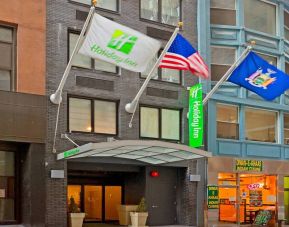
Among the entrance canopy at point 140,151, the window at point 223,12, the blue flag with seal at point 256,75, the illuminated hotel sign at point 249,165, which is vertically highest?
the window at point 223,12

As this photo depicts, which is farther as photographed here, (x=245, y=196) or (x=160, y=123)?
(x=245, y=196)

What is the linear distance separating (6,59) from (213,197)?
36.7 feet

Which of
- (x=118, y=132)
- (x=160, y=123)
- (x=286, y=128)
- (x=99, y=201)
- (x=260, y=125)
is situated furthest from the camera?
(x=286, y=128)

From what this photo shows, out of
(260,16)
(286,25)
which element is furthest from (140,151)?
(286,25)

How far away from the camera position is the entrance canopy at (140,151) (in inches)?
766

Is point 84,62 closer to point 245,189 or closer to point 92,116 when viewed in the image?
point 92,116

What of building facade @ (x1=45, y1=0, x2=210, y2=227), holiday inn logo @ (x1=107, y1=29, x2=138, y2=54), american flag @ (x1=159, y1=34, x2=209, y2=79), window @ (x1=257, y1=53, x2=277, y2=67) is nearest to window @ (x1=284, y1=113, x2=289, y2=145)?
window @ (x1=257, y1=53, x2=277, y2=67)

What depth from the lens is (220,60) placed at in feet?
91.1

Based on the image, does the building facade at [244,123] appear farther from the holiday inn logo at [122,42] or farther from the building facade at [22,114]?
the building facade at [22,114]

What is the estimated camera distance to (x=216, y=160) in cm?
2636

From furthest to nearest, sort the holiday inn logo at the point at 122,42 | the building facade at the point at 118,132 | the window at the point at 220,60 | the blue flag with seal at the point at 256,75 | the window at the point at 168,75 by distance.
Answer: the window at the point at 220,60 → the window at the point at 168,75 → the blue flag with seal at the point at 256,75 → the building facade at the point at 118,132 → the holiday inn logo at the point at 122,42

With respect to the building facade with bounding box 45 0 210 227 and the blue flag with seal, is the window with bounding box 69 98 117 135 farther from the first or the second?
the blue flag with seal

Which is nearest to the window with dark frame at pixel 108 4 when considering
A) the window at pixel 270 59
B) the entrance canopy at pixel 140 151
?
the entrance canopy at pixel 140 151

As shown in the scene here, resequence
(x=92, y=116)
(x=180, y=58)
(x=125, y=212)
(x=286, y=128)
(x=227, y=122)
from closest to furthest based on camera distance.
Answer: (x=180, y=58) < (x=92, y=116) < (x=125, y=212) < (x=227, y=122) < (x=286, y=128)
